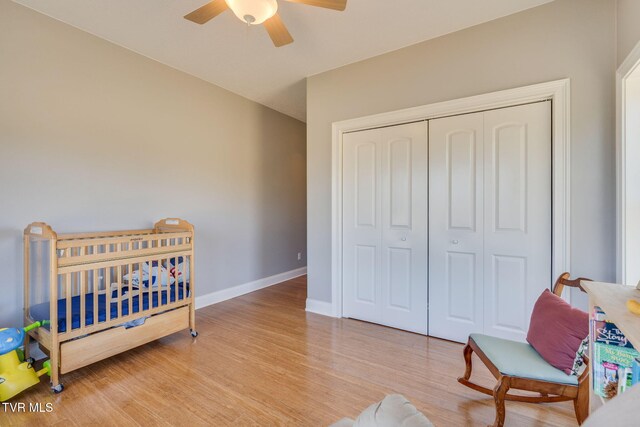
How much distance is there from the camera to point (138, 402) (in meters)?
1.74

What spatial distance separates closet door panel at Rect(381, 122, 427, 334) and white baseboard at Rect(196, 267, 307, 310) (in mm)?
1971

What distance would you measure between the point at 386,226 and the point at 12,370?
2822 millimetres

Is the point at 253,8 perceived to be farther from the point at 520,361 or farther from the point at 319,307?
the point at 319,307

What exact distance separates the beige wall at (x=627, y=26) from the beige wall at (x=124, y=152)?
357 centimetres

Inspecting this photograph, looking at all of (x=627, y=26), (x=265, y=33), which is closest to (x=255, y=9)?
(x=265, y=33)

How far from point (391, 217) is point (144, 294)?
2.25 meters

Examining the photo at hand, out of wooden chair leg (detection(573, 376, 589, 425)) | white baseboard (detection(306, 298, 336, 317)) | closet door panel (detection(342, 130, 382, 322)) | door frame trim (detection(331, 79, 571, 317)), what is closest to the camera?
wooden chair leg (detection(573, 376, 589, 425))

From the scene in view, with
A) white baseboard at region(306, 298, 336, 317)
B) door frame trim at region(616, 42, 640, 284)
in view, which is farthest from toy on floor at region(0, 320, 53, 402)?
door frame trim at region(616, 42, 640, 284)

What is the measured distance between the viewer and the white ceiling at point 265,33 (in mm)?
2148

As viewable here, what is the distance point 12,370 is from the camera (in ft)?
5.73

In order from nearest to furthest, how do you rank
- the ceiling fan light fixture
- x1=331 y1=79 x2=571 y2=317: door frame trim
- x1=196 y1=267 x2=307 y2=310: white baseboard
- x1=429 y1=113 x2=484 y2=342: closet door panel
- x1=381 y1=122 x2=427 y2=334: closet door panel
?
the ceiling fan light fixture
x1=331 y1=79 x2=571 y2=317: door frame trim
x1=429 y1=113 x2=484 y2=342: closet door panel
x1=381 y1=122 x2=427 y2=334: closet door panel
x1=196 y1=267 x2=307 y2=310: white baseboard

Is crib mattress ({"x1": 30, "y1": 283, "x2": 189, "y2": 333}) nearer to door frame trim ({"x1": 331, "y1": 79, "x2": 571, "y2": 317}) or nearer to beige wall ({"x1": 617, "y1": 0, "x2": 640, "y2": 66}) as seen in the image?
door frame trim ({"x1": 331, "y1": 79, "x2": 571, "y2": 317})

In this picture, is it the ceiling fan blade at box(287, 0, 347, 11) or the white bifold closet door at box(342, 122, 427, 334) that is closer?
the ceiling fan blade at box(287, 0, 347, 11)

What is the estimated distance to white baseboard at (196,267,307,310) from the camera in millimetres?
3445
